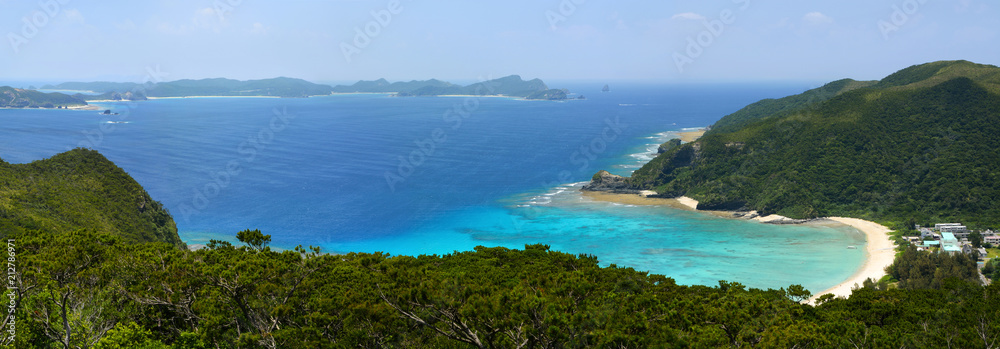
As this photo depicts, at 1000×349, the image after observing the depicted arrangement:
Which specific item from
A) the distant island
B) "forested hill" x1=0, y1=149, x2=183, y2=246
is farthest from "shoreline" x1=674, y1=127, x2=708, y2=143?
"forested hill" x1=0, y1=149, x2=183, y2=246

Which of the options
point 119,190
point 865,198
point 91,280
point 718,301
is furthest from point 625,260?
point 119,190

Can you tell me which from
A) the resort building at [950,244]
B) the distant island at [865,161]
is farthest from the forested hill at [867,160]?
the resort building at [950,244]

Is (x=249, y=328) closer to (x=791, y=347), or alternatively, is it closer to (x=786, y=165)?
(x=791, y=347)

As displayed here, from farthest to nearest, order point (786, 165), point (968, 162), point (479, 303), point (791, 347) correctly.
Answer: point (786, 165) < point (968, 162) < point (791, 347) < point (479, 303)

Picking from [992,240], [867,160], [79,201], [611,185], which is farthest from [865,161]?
[79,201]

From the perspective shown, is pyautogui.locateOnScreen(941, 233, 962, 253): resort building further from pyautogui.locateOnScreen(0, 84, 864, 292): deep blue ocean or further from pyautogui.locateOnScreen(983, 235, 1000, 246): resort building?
pyautogui.locateOnScreen(0, 84, 864, 292): deep blue ocean
